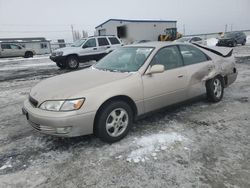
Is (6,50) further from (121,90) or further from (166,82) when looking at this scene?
(121,90)

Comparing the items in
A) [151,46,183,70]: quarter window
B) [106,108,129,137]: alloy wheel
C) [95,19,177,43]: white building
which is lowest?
[106,108,129,137]: alloy wheel

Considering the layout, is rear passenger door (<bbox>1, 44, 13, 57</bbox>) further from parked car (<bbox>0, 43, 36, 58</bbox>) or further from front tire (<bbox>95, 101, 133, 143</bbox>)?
front tire (<bbox>95, 101, 133, 143</bbox>)

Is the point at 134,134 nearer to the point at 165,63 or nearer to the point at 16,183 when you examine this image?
the point at 165,63

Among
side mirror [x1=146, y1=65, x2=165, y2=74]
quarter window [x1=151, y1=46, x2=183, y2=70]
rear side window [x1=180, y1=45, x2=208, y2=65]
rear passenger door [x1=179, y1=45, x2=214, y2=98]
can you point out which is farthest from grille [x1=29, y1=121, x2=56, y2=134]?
rear side window [x1=180, y1=45, x2=208, y2=65]

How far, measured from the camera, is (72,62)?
41.8 ft

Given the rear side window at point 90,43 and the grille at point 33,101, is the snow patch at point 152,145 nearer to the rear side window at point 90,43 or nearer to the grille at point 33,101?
the grille at point 33,101

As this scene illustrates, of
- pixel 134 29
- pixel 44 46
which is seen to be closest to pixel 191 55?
pixel 134 29

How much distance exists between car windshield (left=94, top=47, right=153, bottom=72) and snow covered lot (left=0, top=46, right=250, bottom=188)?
1.08 metres

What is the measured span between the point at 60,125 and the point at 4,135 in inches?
63.6

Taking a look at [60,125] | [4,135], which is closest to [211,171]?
[60,125]

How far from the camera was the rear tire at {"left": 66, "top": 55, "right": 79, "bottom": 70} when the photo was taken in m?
12.6

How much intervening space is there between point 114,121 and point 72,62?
9.78m

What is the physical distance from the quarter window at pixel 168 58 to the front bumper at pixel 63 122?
5.19 feet

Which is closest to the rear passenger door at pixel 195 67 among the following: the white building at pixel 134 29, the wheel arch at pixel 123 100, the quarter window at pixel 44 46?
the wheel arch at pixel 123 100
